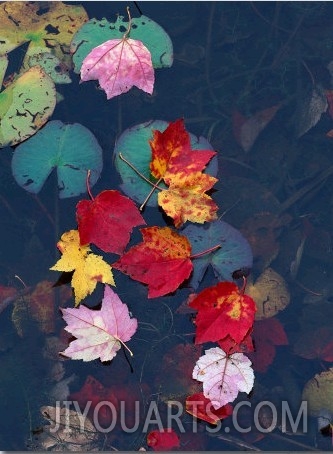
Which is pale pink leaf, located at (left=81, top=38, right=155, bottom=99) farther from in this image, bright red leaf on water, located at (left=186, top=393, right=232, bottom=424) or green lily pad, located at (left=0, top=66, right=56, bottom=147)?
bright red leaf on water, located at (left=186, top=393, right=232, bottom=424)

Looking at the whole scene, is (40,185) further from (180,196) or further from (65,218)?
(180,196)

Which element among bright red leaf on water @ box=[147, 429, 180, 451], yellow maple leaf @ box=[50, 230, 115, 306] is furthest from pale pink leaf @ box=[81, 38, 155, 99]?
bright red leaf on water @ box=[147, 429, 180, 451]

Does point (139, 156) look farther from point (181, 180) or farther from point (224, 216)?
point (224, 216)

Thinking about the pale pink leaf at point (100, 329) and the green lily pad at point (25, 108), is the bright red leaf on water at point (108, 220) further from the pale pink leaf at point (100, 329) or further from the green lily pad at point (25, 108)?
the green lily pad at point (25, 108)

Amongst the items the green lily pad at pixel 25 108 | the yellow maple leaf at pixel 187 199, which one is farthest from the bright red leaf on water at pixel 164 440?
the green lily pad at pixel 25 108

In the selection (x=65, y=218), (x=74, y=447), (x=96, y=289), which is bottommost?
(x=74, y=447)

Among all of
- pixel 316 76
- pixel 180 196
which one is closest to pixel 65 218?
pixel 180 196
